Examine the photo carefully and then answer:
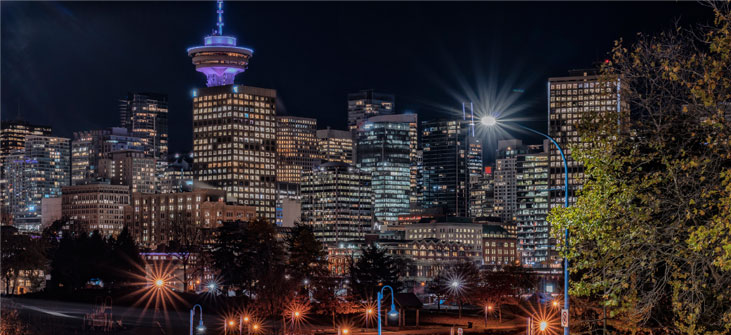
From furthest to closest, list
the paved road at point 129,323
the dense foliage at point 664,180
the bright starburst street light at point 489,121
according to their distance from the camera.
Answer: the paved road at point 129,323
the bright starburst street light at point 489,121
the dense foliage at point 664,180

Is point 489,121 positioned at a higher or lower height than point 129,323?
higher

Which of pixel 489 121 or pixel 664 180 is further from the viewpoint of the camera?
pixel 489 121

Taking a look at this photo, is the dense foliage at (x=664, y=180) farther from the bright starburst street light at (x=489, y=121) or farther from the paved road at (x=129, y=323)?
the paved road at (x=129, y=323)

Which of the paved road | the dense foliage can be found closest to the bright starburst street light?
the dense foliage

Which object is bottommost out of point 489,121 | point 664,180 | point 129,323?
point 129,323

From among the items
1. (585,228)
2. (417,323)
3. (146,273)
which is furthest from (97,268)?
(585,228)

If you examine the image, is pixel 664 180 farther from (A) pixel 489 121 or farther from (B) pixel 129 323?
(B) pixel 129 323

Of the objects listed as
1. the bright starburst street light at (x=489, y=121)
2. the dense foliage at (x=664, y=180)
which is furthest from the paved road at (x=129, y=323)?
the dense foliage at (x=664, y=180)

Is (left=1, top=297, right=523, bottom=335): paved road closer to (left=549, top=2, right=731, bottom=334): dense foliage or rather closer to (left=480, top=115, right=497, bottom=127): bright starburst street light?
(left=480, top=115, right=497, bottom=127): bright starburst street light

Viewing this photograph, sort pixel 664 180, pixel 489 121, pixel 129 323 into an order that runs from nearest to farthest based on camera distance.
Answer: pixel 664 180 < pixel 489 121 < pixel 129 323

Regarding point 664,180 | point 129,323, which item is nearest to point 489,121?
point 664,180

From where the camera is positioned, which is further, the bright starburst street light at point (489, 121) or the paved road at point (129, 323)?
the paved road at point (129, 323)

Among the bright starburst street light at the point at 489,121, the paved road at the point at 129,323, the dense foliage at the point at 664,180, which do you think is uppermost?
the bright starburst street light at the point at 489,121

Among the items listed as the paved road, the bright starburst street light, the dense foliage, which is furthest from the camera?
the paved road
